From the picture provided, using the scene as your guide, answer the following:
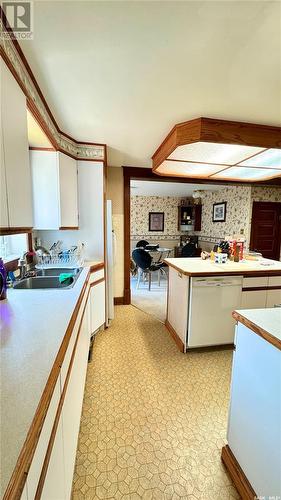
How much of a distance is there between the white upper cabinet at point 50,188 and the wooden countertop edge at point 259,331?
6.51ft

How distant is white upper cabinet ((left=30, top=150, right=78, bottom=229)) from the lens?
2.26 meters

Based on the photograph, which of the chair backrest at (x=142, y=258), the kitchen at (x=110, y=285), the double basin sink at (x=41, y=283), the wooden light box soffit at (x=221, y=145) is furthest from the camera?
the chair backrest at (x=142, y=258)

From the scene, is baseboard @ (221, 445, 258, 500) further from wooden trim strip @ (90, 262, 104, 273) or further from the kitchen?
wooden trim strip @ (90, 262, 104, 273)

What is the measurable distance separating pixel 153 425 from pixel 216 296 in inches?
50.2

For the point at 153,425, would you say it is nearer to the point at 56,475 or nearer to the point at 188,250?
the point at 56,475

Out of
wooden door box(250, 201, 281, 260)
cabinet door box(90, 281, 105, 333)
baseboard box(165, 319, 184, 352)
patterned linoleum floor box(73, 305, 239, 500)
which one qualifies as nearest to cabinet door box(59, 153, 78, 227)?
cabinet door box(90, 281, 105, 333)

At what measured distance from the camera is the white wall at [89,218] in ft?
8.71

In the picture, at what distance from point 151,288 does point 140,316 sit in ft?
5.03

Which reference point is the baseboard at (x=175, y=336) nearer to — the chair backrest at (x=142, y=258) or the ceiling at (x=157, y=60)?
the chair backrest at (x=142, y=258)

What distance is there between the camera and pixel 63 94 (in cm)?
157

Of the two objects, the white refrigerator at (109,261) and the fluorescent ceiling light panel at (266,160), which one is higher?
the fluorescent ceiling light panel at (266,160)

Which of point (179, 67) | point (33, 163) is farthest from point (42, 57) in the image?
point (33, 163)

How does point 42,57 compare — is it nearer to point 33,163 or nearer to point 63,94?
point 63,94

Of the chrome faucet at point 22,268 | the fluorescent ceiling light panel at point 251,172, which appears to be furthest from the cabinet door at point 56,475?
the fluorescent ceiling light panel at point 251,172
